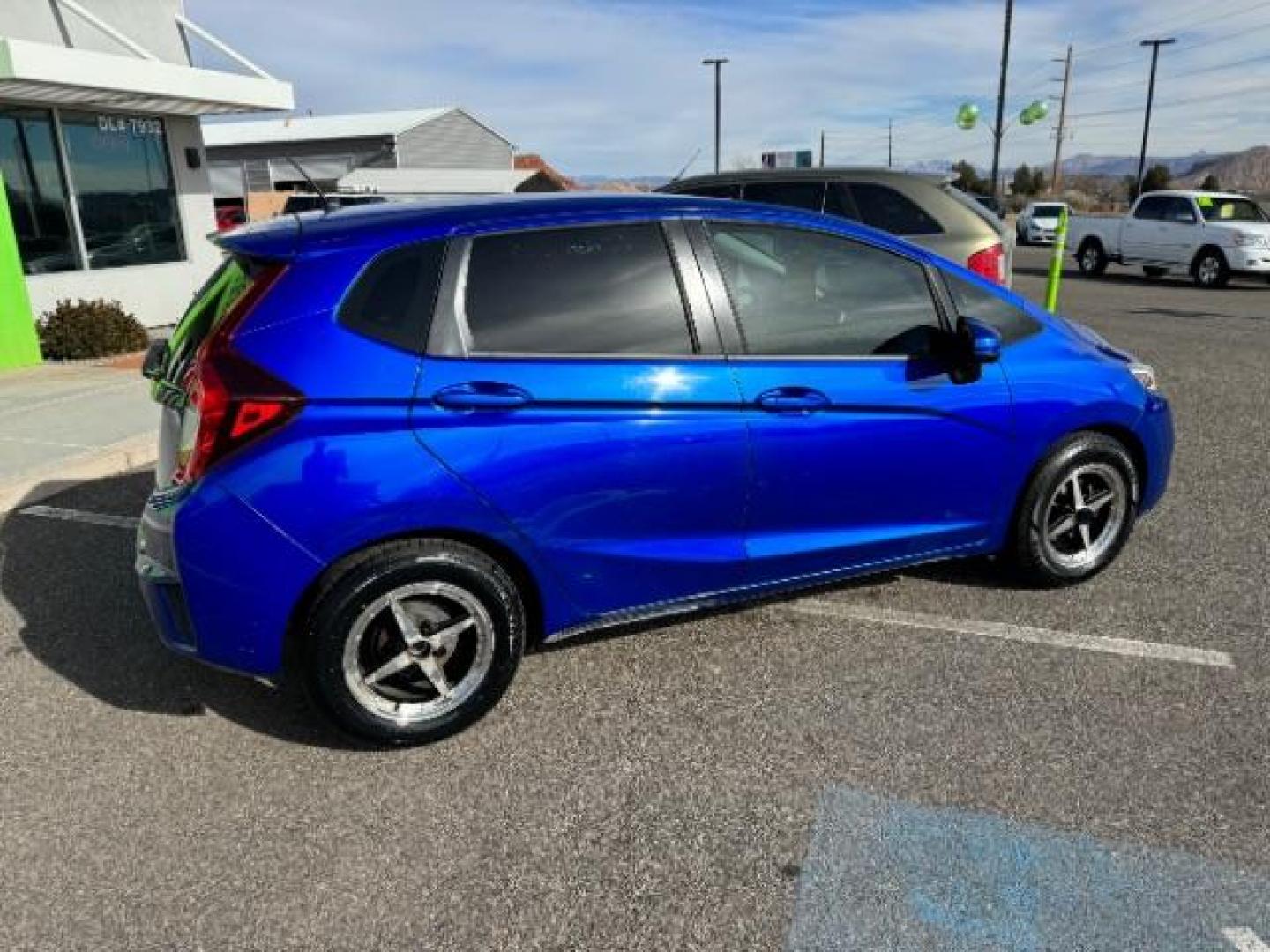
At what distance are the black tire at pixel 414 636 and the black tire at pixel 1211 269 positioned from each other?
19.4 m

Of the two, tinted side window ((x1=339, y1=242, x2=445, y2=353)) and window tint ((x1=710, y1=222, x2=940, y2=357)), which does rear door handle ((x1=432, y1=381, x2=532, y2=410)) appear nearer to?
tinted side window ((x1=339, y1=242, x2=445, y2=353))

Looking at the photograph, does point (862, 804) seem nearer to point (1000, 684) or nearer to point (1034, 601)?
point (1000, 684)

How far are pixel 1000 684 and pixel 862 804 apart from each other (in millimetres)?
941

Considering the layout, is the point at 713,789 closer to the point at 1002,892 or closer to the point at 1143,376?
the point at 1002,892

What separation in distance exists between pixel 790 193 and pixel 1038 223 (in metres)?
28.9

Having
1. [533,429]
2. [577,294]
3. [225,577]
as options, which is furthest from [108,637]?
[577,294]

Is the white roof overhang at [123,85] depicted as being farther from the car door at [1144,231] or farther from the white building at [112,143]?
the car door at [1144,231]

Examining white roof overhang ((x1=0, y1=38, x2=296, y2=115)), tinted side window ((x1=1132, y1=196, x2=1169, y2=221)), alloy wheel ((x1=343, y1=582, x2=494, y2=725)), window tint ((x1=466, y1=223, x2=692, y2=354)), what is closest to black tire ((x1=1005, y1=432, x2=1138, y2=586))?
window tint ((x1=466, y1=223, x2=692, y2=354))

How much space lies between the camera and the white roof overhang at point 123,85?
9586mm

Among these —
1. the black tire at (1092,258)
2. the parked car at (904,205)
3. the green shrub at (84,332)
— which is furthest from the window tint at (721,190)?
the black tire at (1092,258)

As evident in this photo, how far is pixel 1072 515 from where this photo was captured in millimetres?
4156

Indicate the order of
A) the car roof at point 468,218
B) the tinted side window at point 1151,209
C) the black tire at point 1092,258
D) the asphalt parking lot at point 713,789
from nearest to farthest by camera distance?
the asphalt parking lot at point 713,789
the car roof at point 468,218
the tinted side window at point 1151,209
the black tire at point 1092,258

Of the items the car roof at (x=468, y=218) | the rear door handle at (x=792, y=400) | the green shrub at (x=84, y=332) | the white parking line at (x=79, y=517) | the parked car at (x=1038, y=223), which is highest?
the car roof at (x=468, y=218)

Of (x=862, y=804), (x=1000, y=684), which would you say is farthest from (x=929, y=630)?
(x=862, y=804)
